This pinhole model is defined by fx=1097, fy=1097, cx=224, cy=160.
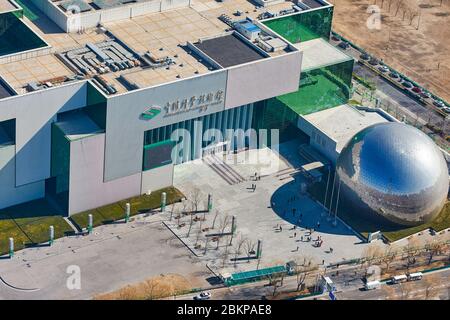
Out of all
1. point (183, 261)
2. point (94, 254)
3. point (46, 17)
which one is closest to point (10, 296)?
point (94, 254)

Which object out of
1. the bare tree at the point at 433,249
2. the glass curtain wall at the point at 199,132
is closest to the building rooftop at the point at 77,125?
the glass curtain wall at the point at 199,132

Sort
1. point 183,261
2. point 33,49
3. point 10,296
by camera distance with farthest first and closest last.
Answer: point 33,49 < point 183,261 < point 10,296

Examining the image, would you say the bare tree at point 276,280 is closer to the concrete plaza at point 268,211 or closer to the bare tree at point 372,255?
the concrete plaza at point 268,211

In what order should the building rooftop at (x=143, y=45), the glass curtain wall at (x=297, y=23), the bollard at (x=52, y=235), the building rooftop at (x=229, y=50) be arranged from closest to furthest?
the bollard at (x=52, y=235) → the building rooftop at (x=143, y=45) → the building rooftop at (x=229, y=50) → the glass curtain wall at (x=297, y=23)

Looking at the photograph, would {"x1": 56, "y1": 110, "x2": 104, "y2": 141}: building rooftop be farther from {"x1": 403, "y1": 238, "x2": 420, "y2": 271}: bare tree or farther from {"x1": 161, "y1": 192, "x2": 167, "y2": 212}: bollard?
{"x1": 403, "y1": 238, "x2": 420, "y2": 271}: bare tree

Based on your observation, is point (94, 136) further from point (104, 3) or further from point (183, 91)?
point (104, 3)

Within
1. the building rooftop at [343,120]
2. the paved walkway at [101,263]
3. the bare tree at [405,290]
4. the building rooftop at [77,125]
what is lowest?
the paved walkway at [101,263]

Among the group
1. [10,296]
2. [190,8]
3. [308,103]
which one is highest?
[190,8]

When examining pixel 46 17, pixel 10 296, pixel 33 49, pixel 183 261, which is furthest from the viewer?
pixel 46 17
